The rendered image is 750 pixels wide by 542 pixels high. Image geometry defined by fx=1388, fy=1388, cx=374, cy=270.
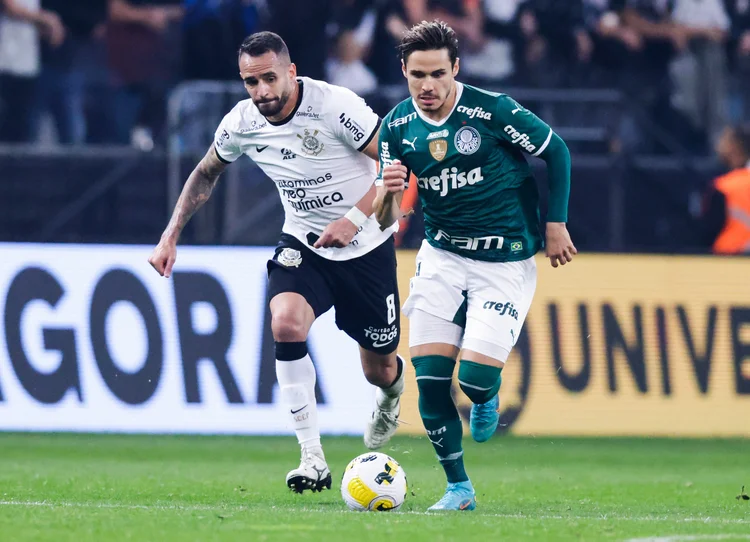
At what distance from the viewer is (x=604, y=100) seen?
14.9 meters

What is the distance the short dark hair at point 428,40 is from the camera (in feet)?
23.0

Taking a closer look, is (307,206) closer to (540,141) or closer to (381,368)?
(381,368)

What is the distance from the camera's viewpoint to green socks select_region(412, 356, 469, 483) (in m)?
7.23

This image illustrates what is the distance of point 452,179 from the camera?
7.27 m

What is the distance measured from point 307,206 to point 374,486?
191 cm

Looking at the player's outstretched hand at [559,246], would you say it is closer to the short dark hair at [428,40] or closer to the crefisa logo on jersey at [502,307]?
the crefisa logo on jersey at [502,307]

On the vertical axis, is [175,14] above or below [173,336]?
above

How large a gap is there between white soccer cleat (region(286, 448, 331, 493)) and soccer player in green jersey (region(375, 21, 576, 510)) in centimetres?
66

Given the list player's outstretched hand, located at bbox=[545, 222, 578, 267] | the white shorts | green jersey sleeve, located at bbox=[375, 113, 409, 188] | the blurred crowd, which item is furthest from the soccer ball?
the blurred crowd

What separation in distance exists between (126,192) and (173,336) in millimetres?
2520

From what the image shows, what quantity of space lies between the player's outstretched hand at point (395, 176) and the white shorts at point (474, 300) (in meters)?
0.73

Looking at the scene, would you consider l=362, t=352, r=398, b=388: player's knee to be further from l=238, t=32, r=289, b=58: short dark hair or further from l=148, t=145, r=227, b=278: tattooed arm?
l=238, t=32, r=289, b=58: short dark hair

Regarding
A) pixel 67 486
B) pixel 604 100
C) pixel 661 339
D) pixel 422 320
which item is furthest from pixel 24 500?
pixel 604 100

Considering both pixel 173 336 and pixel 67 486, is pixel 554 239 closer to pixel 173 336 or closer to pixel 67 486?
pixel 67 486
